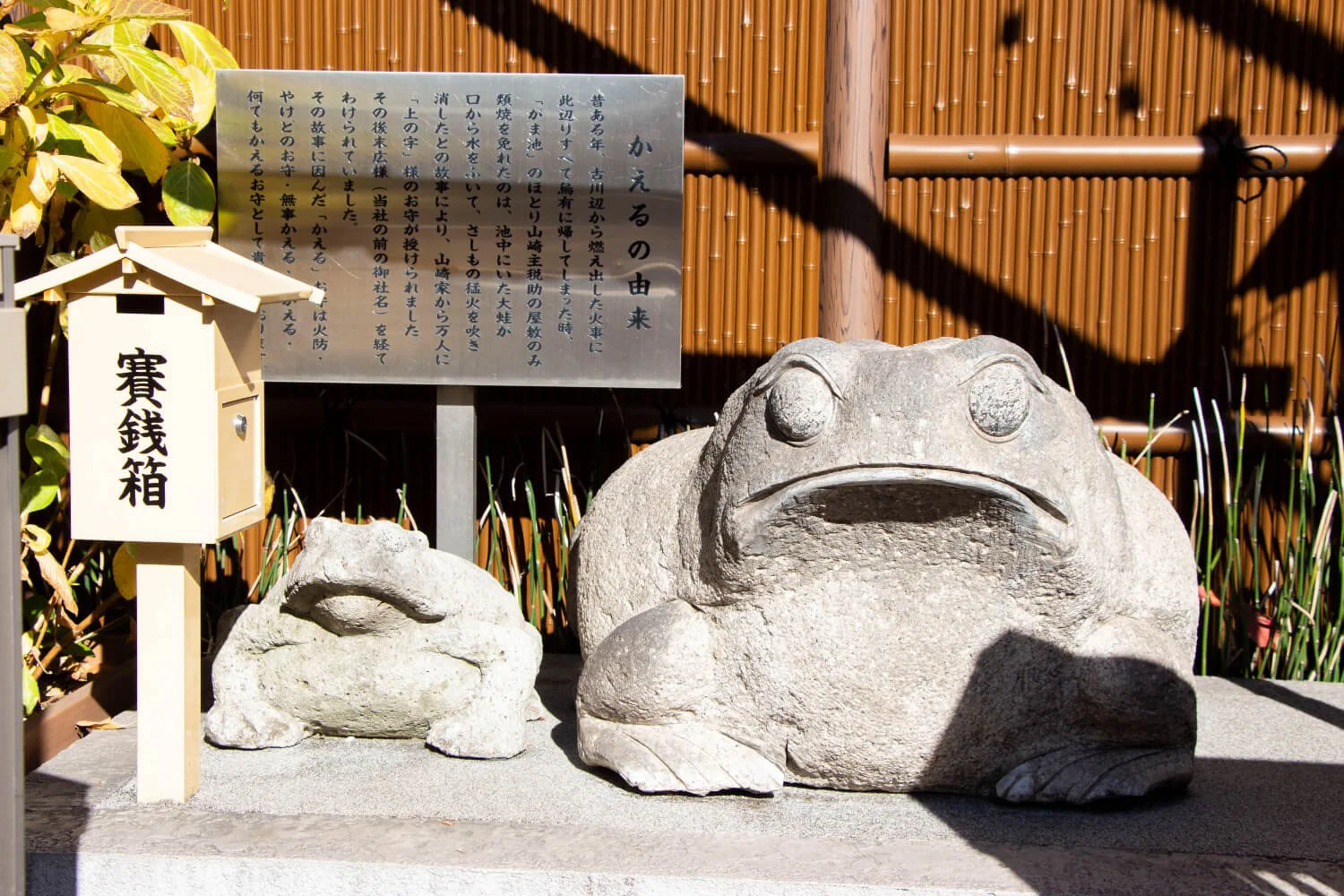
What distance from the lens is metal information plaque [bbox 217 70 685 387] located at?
11.4ft

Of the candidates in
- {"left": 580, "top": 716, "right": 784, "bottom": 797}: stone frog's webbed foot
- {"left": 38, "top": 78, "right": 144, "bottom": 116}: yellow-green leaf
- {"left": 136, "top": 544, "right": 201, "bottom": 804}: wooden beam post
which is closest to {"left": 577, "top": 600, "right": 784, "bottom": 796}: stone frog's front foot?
{"left": 580, "top": 716, "right": 784, "bottom": 797}: stone frog's webbed foot

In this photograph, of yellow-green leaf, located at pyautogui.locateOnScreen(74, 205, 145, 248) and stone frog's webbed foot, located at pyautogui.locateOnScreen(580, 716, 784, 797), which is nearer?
stone frog's webbed foot, located at pyautogui.locateOnScreen(580, 716, 784, 797)

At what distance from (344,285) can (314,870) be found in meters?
1.65

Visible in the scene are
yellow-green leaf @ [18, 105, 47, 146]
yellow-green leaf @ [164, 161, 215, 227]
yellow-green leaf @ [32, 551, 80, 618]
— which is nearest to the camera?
yellow-green leaf @ [18, 105, 47, 146]

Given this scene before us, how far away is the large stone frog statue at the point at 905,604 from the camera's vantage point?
8.22 feet

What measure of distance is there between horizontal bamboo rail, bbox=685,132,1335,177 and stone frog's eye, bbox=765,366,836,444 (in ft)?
5.15

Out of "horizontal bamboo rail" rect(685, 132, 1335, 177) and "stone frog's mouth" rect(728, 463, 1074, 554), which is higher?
"horizontal bamboo rail" rect(685, 132, 1335, 177)

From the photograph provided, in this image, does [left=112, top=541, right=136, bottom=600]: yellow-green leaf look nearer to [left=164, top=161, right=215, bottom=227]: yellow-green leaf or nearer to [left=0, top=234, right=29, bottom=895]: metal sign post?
[left=164, top=161, right=215, bottom=227]: yellow-green leaf

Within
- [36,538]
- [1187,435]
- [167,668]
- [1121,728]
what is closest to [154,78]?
[36,538]

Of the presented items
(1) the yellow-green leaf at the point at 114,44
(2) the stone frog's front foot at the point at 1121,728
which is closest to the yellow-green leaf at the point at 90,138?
(1) the yellow-green leaf at the point at 114,44

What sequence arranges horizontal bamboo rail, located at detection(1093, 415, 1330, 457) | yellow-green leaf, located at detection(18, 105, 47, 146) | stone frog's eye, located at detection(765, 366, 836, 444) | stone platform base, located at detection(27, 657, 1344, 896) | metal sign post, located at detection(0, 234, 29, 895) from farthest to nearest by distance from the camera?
horizontal bamboo rail, located at detection(1093, 415, 1330, 457)
yellow-green leaf, located at detection(18, 105, 47, 146)
stone frog's eye, located at detection(765, 366, 836, 444)
stone platform base, located at detection(27, 657, 1344, 896)
metal sign post, located at detection(0, 234, 29, 895)

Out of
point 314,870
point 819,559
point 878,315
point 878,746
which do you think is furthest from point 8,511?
point 878,315

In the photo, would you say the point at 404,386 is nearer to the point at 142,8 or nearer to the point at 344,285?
the point at 344,285

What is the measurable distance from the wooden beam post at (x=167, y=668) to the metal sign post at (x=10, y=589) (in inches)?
21.5
